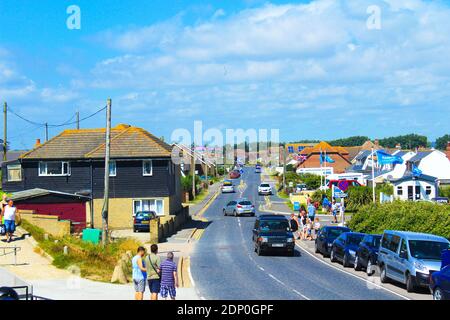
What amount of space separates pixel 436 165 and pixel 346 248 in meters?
63.3

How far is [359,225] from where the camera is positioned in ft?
126

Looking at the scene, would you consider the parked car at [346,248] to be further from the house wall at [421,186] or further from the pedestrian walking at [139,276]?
the house wall at [421,186]

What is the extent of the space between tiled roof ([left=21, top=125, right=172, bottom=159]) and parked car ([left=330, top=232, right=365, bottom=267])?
75.7ft

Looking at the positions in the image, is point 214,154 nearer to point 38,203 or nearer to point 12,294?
point 38,203

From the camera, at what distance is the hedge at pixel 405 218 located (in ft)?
103

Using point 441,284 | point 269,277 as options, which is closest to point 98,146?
point 269,277

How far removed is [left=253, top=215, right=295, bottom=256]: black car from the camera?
32.3m

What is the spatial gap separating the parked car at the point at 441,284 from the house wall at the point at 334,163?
339 feet

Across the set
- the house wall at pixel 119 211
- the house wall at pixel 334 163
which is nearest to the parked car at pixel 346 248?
the house wall at pixel 119 211

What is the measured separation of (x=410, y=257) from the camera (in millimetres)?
21172

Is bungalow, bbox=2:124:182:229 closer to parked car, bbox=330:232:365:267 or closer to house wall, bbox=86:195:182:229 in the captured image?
house wall, bbox=86:195:182:229

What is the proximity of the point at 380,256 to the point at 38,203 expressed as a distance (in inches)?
987
